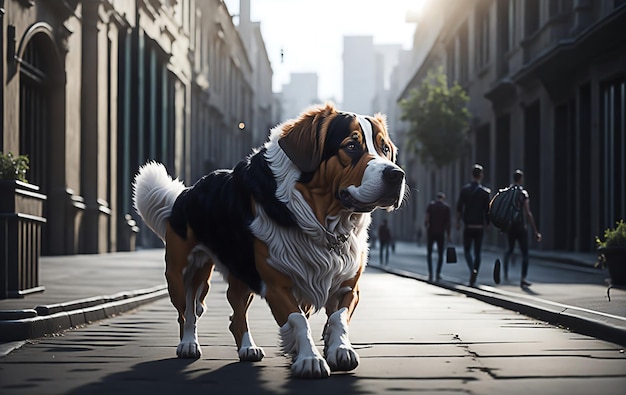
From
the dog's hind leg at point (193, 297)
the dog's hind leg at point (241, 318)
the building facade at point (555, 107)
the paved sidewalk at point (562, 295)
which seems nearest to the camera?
the dog's hind leg at point (241, 318)

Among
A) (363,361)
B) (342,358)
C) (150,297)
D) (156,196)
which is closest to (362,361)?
(363,361)

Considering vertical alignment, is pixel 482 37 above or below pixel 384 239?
above

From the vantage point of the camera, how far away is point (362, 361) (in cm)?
668

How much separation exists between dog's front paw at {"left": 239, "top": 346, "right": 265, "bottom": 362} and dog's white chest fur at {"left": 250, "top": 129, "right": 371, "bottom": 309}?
776 millimetres

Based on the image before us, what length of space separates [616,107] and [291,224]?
20.5 metres

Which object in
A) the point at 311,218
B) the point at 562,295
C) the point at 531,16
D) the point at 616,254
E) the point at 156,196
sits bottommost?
the point at 562,295

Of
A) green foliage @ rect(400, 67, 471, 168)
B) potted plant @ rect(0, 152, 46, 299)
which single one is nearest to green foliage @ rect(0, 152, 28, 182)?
potted plant @ rect(0, 152, 46, 299)

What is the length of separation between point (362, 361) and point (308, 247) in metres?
1.17

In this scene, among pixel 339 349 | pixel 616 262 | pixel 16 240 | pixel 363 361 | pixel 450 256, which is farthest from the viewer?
pixel 450 256

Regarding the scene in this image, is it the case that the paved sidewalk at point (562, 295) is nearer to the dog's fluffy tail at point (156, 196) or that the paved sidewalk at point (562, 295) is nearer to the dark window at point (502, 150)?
the dog's fluffy tail at point (156, 196)

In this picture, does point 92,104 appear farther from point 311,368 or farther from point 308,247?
point 311,368

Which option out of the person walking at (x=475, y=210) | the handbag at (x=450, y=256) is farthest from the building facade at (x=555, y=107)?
the handbag at (x=450, y=256)

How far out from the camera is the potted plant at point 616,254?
42.4ft

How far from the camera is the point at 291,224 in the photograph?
590 cm
